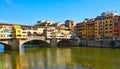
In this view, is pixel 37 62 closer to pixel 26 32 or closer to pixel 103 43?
pixel 103 43

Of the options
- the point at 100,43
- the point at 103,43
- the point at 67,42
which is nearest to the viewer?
the point at 103,43

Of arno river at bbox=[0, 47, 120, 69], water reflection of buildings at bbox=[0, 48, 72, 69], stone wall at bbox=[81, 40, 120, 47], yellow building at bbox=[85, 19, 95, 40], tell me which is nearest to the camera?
arno river at bbox=[0, 47, 120, 69]

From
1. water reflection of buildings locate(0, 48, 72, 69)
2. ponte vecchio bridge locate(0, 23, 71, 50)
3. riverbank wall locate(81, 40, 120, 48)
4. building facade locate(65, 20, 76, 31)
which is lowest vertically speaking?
water reflection of buildings locate(0, 48, 72, 69)

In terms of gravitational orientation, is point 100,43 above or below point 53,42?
below

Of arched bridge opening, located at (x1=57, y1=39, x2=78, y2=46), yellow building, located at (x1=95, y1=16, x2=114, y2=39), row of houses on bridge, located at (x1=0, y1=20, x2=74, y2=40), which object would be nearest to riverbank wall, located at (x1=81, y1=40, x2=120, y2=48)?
yellow building, located at (x1=95, y1=16, x2=114, y2=39)

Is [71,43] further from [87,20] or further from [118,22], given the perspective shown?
[118,22]

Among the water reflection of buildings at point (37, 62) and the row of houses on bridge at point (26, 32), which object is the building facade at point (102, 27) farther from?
the water reflection of buildings at point (37, 62)

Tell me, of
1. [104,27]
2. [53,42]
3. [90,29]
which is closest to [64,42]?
[53,42]

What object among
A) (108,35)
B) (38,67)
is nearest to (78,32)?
(108,35)

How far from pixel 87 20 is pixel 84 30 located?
4.49 meters

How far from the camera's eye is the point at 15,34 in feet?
201

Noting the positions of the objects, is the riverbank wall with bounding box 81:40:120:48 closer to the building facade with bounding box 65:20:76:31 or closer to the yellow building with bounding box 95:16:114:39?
the yellow building with bounding box 95:16:114:39

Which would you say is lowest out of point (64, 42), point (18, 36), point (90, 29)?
point (64, 42)

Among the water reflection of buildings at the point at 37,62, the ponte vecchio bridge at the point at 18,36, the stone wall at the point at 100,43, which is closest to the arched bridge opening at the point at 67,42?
the ponte vecchio bridge at the point at 18,36
